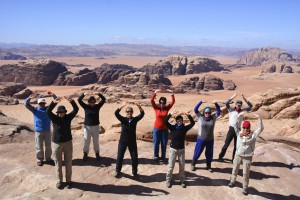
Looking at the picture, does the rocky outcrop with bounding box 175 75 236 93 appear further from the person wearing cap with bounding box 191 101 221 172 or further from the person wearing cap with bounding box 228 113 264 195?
the person wearing cap with bounding box 228 113 264 195

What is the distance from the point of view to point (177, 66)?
63.0m

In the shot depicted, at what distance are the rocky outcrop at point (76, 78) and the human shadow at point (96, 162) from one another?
125 ft

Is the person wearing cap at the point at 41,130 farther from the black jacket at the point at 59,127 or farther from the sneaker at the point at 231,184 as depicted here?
the sneaker at the point at 231,184

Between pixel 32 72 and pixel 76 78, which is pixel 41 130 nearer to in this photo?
pixel 76 78

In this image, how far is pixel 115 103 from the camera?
93.0 feet

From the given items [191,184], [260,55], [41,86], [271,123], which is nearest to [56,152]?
[191,184]

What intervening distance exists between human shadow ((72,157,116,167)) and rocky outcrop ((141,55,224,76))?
53.1 meters

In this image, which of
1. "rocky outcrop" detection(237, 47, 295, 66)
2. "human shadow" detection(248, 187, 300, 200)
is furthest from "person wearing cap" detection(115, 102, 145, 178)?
"rocky outcrop" detection(237, 47, 295, 66)

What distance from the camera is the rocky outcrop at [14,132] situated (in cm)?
1012

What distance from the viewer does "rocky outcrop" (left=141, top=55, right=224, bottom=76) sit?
62250 mm

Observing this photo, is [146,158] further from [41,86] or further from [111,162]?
[41,86]

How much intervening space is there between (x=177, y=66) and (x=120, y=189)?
2249 inches

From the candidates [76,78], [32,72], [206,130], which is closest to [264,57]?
[76,78]

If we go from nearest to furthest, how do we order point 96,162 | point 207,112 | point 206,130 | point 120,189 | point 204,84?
point 120,189, point 207,112, point 206,130, point 96,162, point 204,84
